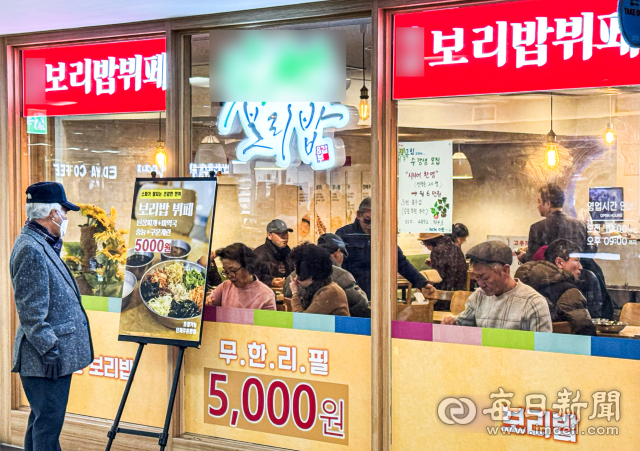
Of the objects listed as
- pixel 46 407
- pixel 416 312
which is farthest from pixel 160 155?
pixel 416 312

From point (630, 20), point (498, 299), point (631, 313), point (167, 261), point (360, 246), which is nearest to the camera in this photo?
point (630, 20)

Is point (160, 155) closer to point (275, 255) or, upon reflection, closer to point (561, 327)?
point (275, 255)

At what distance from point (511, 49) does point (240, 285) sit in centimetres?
221

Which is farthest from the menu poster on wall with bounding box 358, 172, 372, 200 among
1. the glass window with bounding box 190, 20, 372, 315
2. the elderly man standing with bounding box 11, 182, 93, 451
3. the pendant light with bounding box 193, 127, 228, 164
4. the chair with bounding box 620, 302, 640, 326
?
the elderly man standing with bounding box 11, 182, 93, 451

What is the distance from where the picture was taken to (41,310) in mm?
4121

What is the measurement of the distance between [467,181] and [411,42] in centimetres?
88

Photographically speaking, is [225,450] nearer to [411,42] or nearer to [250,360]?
[250,360]

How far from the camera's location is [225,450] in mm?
5098

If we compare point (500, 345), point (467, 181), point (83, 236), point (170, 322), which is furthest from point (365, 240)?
point (83, 236)

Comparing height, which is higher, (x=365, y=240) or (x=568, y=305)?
(x=365, y=240)

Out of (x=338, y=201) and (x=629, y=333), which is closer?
(x=629, y=333)

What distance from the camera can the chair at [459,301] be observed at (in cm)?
445

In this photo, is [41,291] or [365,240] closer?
[41,291]

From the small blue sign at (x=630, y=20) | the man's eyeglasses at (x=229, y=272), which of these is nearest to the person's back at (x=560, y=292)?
the small blue sign at (x=630, y=20)
